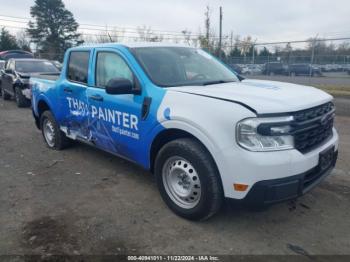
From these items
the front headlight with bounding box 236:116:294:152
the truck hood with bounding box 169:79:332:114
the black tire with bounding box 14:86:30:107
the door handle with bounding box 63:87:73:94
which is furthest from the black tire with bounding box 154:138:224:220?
the black tire with bounding box 14:86:30:107

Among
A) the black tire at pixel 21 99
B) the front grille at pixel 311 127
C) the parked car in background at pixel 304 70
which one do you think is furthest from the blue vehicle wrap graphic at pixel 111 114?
the parked car in background at pixel 304 70

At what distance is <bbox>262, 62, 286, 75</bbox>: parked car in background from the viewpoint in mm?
19584

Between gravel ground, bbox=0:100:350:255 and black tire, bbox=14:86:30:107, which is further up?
black tire, bbox=14:86:30:107

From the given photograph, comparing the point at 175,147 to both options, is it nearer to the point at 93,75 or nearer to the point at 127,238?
the point at 127,238

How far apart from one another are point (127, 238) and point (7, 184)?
2.41 meters

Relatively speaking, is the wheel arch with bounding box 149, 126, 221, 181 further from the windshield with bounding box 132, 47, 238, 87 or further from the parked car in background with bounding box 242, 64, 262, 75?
the parked car in background with bounding box 242, 64, 262, 75

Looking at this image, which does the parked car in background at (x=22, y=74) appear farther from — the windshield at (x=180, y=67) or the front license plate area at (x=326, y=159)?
the front license plate area at (x=326, y=159)

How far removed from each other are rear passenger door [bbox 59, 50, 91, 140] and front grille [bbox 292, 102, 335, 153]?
117 inches

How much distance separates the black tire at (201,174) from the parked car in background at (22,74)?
9.45 meters

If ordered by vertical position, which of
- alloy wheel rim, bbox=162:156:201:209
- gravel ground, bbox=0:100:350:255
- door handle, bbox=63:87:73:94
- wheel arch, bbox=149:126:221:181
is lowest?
gravel ground, bbox=0:100:350:255

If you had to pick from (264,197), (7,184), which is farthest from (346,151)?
(7,184)

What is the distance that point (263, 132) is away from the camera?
2984 mm

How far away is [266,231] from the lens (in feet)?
11.4

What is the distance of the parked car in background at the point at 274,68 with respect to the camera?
19584 mm
